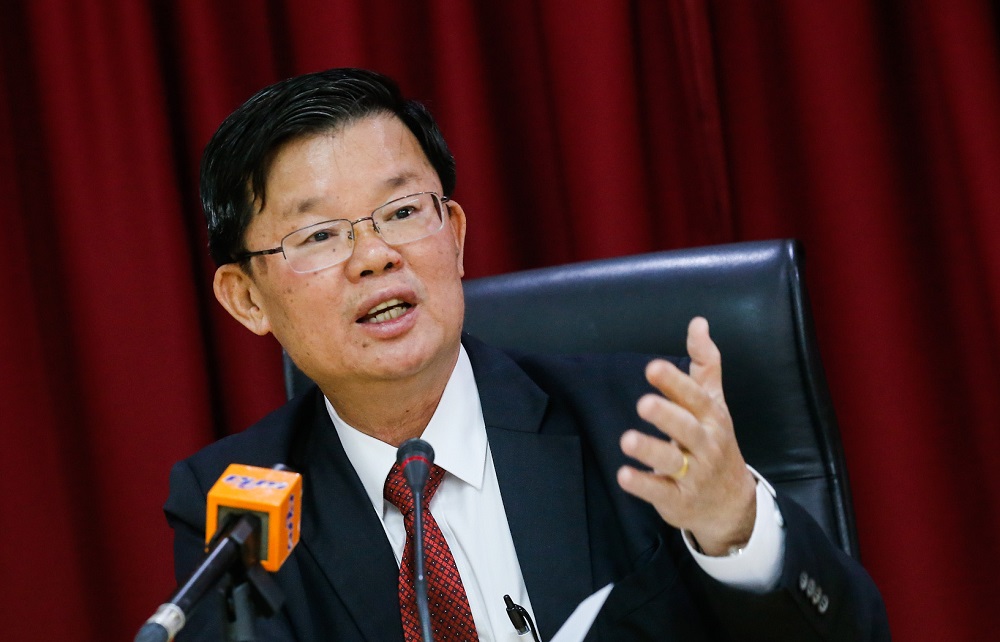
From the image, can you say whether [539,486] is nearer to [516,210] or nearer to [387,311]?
[387,311]

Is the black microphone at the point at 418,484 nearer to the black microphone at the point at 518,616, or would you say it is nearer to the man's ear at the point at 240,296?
the black microphone at the point at 518,616

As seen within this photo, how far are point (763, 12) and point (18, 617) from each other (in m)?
2.29

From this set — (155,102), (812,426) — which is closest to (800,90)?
(812,426)

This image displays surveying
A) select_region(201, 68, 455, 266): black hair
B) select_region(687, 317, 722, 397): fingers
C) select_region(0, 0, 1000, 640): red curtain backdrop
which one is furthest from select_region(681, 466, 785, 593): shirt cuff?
select_region(0, 0, 1000, 640): red curtain backdrop

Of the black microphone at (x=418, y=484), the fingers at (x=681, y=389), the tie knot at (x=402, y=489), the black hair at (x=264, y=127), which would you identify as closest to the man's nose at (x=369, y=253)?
the black hair at (x=264, y=127)

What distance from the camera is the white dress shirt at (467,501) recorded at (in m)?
1.54

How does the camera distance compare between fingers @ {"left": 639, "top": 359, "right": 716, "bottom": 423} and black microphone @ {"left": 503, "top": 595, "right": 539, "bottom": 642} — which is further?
black microphone @ {"left": 503, "top": 595, "right": 539, "bottom": 642}

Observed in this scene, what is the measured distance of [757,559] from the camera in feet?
4.03

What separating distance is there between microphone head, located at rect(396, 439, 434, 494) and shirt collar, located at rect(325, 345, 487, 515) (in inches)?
17.2

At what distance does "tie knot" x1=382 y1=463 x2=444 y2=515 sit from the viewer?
5.09 feet

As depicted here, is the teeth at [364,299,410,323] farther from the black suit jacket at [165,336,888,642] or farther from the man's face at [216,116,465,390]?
the black suit jacket at [165,336,888,642]

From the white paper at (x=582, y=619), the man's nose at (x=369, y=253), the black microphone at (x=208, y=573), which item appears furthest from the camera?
the man's nose at (x=369, y=253)

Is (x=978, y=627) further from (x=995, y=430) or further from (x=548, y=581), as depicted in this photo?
(x=548, y=581)

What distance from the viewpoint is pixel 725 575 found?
1234mm
